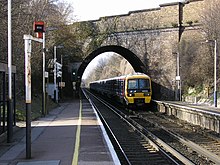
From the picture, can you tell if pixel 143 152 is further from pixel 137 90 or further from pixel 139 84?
pixel 139 84

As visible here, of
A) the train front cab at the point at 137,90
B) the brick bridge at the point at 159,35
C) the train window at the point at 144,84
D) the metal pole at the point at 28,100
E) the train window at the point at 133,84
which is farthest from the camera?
the brick bridge at the point at 159,35

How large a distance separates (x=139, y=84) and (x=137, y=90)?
2.08 ft

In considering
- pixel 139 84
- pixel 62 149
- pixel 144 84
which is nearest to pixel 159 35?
pixel 144 84

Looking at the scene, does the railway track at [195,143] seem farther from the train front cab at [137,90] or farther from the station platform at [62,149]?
the train front cab at [137,90]

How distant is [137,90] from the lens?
3634cm

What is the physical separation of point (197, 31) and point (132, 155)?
41.7 metres

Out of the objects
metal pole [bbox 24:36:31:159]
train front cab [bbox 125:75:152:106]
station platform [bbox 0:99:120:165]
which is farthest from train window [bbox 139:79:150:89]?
metal pole [bbox 24:36:31:159]

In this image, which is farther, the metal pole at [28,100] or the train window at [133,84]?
the train window at [133,84]

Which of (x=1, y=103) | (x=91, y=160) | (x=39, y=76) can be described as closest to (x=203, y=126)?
(x=1, y=103)

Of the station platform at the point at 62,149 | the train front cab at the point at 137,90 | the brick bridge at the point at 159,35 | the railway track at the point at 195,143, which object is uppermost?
the brick bridge at the point at 159,35

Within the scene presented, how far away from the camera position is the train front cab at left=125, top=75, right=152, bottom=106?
1427 inches

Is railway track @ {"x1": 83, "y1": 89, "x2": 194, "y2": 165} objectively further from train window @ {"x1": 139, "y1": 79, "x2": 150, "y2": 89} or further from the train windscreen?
train window @ {"x1": 139, "y1": 79, "x2": 150, "y2": 89}

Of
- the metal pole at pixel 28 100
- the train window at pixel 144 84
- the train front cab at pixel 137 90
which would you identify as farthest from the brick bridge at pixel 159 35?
the metal pole at pixel 28 100

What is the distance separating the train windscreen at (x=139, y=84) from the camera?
36438 millimetres
